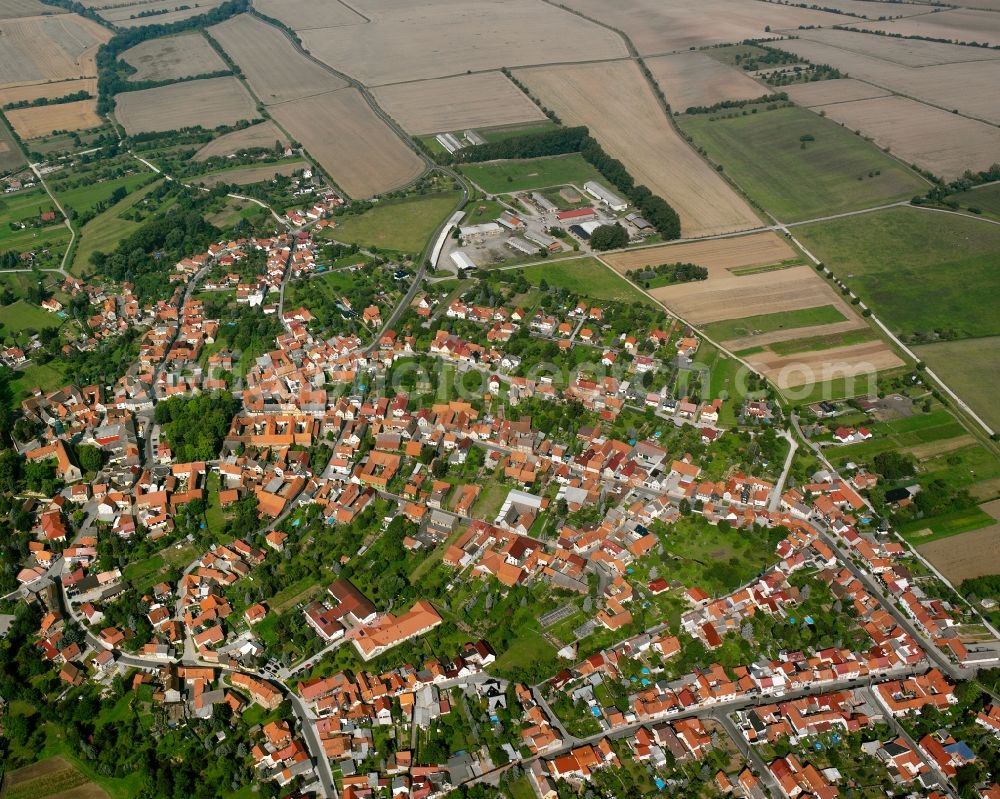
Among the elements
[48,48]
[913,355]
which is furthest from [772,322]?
[48,48]

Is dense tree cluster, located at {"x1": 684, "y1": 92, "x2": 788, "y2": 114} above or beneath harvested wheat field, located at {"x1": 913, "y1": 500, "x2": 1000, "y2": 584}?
above

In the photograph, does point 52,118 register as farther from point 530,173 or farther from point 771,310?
point 771,310

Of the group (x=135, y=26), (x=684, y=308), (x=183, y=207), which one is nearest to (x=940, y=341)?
(x=684, y=308)

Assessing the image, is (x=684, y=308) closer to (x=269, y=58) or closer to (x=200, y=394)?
(x=200, y=394)

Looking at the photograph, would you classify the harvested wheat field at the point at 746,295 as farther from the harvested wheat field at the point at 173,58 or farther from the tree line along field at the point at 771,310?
the harvested wheat field at the point at 173,58

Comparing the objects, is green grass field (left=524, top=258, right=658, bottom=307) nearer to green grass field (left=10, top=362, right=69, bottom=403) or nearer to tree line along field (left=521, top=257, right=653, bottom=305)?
tree line along field (left=521, top=257, right=653, bottom=305)

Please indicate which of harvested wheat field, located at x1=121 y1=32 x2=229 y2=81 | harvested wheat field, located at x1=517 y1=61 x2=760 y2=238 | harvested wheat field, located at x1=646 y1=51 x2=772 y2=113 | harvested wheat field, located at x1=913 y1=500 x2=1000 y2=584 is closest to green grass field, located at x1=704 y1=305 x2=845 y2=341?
harvested wheat field, located at x1=517 y1=61 x2=760 y2=238
